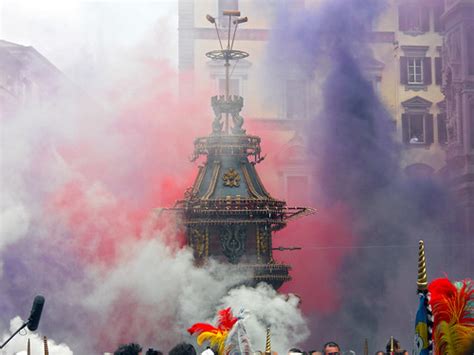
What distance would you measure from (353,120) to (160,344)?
14181 millimetres

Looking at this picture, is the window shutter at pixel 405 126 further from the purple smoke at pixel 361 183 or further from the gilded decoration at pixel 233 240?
the gilded decoration at pixel 233 240

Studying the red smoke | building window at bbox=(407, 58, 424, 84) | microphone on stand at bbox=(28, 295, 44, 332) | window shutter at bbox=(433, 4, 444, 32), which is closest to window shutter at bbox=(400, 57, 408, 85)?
building window at bbox=(407, 58, 424, 84)

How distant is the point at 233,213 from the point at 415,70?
16322 mm

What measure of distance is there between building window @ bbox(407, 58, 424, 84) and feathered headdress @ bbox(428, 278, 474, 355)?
31462 mm

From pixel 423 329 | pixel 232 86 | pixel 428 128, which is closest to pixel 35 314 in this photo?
pixel 423 329

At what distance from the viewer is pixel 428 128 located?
4100cm

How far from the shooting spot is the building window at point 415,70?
41500 millimetres

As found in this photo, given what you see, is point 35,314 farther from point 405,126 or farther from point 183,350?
point 405,126

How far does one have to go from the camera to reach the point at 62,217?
30547 millimetres

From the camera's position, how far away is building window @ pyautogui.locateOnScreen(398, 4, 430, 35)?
41.5 m

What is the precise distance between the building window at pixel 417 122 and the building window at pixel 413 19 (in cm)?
299

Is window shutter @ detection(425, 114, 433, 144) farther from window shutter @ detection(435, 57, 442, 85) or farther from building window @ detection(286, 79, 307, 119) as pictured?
building window @ detection(286, 79, 307, 119)

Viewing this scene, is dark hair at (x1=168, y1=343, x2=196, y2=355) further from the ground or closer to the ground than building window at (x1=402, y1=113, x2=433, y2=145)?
closer to the ground

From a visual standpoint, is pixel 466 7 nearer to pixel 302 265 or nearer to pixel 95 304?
pixel 302 265
